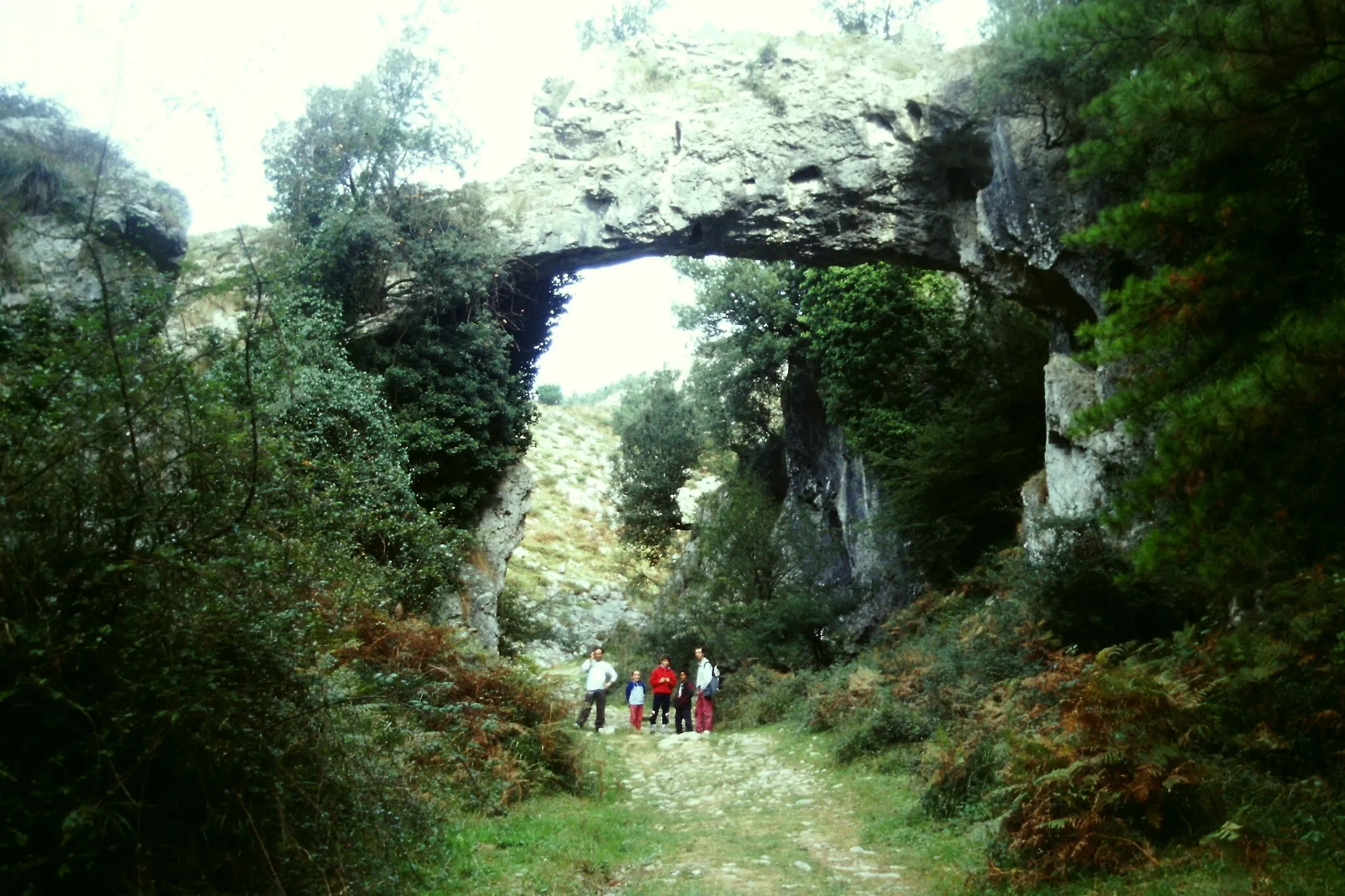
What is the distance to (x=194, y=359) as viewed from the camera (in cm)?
470

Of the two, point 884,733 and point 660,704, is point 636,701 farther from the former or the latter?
point 884,733

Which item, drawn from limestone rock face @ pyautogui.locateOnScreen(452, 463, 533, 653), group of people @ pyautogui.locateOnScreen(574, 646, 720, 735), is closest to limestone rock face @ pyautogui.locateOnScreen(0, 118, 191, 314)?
limestone rock face @ pyautogui.locateOnScreen(452, 463, 533, 653)

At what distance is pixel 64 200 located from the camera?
7859 mm

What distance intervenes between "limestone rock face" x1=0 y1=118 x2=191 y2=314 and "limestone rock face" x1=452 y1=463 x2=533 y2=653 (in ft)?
22.3

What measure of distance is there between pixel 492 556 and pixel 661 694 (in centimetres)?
404

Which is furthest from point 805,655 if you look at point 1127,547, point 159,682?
point 159,682

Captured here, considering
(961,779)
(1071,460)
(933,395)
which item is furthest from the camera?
(933,395)

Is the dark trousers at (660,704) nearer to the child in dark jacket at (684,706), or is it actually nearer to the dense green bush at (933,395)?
the child in dark jacket at (684,706)

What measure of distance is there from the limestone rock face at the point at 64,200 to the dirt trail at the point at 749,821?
622 centimetres

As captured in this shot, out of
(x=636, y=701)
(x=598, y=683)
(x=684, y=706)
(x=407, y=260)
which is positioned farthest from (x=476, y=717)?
(x=407, y=260)

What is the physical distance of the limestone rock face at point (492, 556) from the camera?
1648 centimetres

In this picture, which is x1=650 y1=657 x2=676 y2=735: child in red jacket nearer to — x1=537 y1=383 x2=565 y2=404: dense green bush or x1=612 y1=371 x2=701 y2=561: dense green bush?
x1=612 y1=371 x2=701 y2=561: dense green bush

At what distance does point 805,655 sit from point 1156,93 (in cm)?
1500

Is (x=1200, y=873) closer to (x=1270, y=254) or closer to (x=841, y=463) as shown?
(x=1270, y=254)
